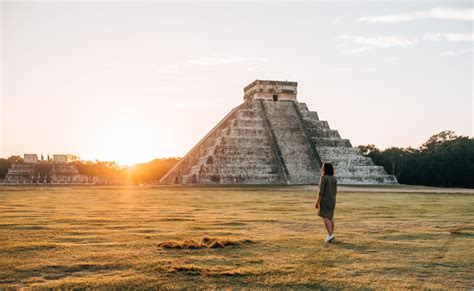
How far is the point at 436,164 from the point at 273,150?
18.4 m

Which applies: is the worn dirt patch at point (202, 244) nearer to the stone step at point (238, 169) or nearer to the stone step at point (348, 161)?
the stone step at point (238, 169)

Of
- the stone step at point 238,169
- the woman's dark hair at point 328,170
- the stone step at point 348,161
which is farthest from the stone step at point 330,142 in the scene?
the woman's dark hair at point 328,170

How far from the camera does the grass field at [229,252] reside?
531 cm

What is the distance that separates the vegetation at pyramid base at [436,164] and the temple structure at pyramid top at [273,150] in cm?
1137

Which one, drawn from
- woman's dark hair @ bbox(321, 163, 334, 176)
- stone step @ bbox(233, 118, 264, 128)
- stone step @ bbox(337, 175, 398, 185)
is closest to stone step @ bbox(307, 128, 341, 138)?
stone step @ bbox(233, 118, 264, 128)

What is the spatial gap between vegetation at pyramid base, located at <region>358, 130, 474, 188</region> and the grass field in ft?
116

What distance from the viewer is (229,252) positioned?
A: 22.3ft

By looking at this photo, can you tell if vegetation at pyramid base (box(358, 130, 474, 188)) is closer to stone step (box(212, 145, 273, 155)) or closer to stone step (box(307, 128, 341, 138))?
stone step (box(307, 128, 341, 138))

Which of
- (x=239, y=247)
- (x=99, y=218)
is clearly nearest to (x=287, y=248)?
(x=239, y=247)

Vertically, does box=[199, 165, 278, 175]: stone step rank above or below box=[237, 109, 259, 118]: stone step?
below

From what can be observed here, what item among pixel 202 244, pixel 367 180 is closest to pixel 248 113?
pixel 367 180

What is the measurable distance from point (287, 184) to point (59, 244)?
24.5 m

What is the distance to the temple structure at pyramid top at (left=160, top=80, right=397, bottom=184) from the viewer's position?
32125mm

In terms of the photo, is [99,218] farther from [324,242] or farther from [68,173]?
[68,173]
